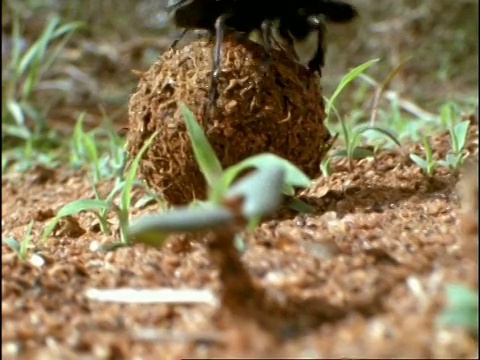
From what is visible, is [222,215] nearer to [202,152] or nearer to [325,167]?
[202,152]

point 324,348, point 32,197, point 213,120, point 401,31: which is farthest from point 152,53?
point 324,348

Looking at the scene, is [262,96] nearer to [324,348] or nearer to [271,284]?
[271,284]

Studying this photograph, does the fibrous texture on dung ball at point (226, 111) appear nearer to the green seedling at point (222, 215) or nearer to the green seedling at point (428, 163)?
the green seedling at point (428, 163)

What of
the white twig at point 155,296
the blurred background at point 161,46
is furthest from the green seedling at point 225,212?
the blurred background at point 161,46

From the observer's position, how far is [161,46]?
5.65 meters

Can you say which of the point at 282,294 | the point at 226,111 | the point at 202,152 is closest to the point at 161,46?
the point at 226,111

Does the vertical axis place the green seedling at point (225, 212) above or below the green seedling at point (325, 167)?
above

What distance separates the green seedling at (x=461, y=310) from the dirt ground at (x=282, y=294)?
3 cm

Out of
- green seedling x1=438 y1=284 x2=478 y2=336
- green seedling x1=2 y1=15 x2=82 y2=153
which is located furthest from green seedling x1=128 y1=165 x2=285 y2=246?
green seedling x1=2 y1=15 x2=82 y2=153

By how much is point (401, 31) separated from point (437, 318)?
497 centimetres

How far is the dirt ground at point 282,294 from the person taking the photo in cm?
101

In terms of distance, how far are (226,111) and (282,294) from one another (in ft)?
2.82

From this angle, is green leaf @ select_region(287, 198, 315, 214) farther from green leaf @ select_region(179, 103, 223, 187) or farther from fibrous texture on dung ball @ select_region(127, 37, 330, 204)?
green leaf @ select_region(179, 103, 223, 187)

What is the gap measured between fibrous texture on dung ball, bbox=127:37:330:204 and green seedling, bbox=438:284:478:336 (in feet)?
3.34
